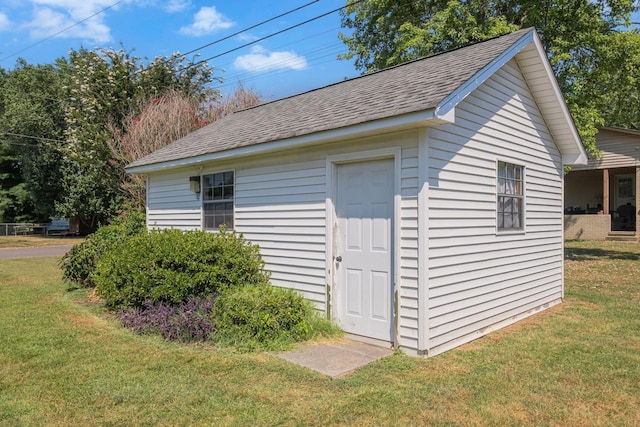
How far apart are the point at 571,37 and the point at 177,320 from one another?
1351 cm

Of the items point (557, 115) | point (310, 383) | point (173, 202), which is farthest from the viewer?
point (173, 202)

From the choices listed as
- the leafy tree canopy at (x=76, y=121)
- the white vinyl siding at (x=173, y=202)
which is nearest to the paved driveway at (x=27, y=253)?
the leafy tree canopy at (x=76, y=121)

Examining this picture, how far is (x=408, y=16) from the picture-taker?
16641 mm

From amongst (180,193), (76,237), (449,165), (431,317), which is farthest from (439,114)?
(76,237)

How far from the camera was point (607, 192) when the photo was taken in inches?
757

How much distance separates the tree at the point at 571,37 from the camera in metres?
13.0

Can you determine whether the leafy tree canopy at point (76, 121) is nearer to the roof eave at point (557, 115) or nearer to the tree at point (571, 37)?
the tree at point (571, 37)

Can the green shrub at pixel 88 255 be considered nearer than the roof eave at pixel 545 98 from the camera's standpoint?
No

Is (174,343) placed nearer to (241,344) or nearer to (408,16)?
(241,344)

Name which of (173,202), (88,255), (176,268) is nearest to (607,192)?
(173,202)

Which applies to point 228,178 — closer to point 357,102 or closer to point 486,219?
point 357,102

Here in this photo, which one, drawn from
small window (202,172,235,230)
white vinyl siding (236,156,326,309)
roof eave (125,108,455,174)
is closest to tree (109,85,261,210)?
small window (202,172,235,230)

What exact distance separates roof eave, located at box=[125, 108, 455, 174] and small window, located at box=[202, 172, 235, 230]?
409 millimetres

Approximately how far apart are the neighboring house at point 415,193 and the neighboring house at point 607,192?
1307cm
